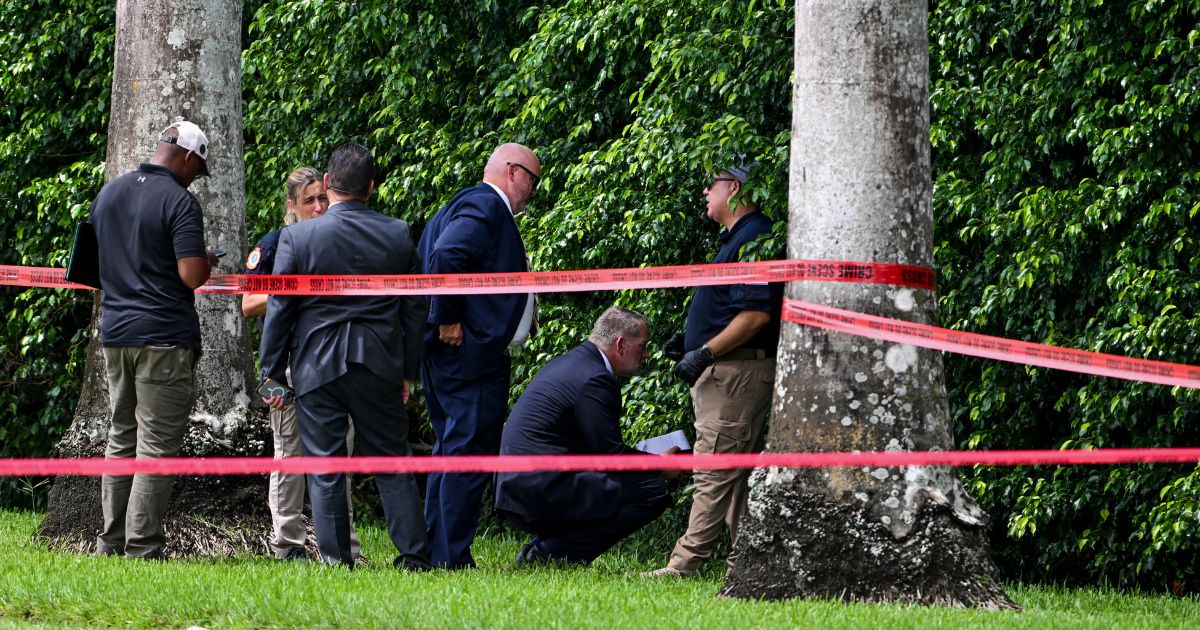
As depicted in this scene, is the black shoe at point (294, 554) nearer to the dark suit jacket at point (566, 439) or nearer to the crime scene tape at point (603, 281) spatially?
the dark suit jacket at point (566, 439)

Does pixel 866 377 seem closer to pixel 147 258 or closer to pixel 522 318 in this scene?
pixel 522 318

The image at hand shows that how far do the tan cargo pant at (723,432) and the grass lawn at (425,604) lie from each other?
537 mm

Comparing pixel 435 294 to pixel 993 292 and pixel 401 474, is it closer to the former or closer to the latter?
pixel 401 474

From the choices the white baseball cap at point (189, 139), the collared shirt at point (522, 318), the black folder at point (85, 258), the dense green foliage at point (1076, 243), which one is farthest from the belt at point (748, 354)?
the black folder at point (85, 258)

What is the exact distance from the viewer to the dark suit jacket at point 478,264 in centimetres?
744

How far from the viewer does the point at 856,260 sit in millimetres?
6066

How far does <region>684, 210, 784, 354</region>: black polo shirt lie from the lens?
7.46m

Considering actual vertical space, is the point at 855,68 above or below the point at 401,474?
above

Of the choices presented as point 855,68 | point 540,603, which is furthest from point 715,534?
→ point 855,68

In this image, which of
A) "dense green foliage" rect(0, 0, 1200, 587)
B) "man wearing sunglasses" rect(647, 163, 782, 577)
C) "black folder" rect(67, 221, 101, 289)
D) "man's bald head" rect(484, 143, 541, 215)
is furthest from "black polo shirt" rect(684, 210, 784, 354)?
"black folder" rect(67, 221, 101, 289)

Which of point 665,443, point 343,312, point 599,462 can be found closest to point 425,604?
point 599,462

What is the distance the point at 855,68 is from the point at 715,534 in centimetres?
272

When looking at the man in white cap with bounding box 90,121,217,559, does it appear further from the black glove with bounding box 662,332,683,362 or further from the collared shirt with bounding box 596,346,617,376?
the black glove with bounding box 662,332,683,362

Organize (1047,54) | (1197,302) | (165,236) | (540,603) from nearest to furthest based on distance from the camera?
1. (540,603)
2. (165,236)
3. (1197,302)
4. (1047,54)
